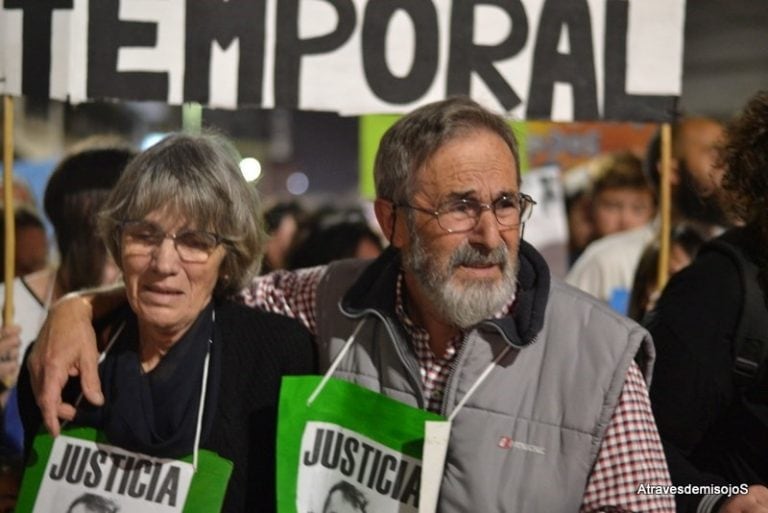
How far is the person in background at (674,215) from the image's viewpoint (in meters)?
4.58

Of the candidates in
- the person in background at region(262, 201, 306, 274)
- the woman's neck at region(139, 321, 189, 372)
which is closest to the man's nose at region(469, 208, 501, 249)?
the woman's neck at region(139, 321, 189, 372)

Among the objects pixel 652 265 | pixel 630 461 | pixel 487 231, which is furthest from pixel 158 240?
pixel 652 265

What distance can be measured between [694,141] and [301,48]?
2218 millimetres

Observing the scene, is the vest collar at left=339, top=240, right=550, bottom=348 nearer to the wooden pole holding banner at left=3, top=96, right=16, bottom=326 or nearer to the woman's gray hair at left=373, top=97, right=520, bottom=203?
the woman's gray hair at left=373, top=97, right=520, bottom=203

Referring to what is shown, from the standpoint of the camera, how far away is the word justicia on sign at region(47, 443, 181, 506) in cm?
248

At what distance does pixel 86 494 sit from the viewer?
2492mm

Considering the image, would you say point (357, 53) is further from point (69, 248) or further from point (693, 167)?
point (693, 167)

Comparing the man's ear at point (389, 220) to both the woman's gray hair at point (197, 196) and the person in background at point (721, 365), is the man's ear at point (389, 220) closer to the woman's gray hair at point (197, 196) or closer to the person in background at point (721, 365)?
the woman's gray hair at point (197, 196)

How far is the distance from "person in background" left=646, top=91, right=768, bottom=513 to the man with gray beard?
0.52 ft

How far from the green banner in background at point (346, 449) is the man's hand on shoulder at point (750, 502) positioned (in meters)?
0.68

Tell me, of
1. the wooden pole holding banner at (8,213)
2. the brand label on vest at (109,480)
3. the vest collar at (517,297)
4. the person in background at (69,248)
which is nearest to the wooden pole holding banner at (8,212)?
the wooden pole holding banner at (8,213)

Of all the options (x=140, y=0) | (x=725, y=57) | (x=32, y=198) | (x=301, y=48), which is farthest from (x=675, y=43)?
(x=725, y=57)

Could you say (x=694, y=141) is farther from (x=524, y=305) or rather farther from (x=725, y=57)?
(x=725, y=57)

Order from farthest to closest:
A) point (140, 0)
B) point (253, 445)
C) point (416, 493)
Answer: point (140, 0)
point (253, 445)
point (416, 493)
